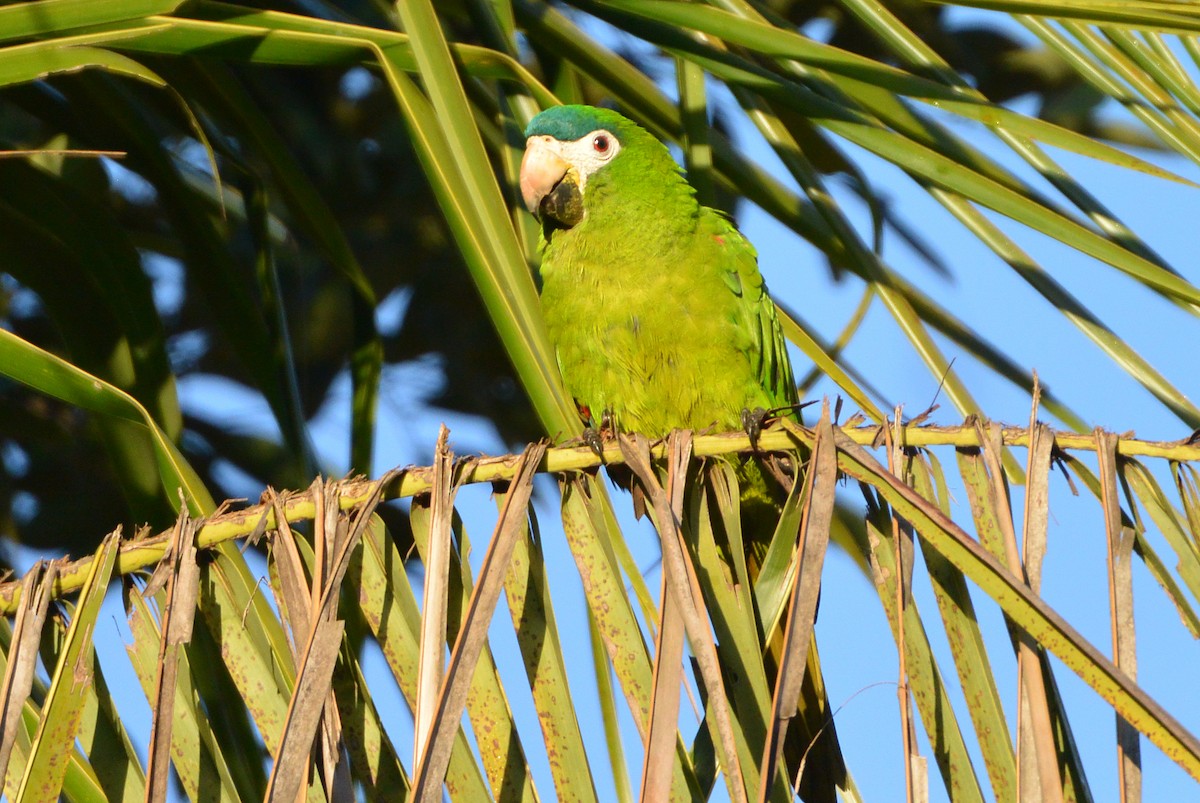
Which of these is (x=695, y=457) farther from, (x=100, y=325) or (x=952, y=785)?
(x=100, y=325)

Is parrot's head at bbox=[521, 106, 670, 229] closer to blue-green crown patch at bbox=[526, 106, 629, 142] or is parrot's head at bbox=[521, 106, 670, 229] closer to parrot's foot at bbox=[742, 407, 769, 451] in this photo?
blue-green crown patch at bbox=[526, 106, 629, 142]

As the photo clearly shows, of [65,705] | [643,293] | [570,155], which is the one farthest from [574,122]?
[65,705]

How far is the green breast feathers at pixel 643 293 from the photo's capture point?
7.88 feet

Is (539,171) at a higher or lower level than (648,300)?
higher

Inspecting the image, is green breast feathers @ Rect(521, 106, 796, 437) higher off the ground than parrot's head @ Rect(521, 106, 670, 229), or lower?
lower

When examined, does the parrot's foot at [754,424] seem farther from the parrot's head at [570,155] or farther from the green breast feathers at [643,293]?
the parrot's head at [570,155]

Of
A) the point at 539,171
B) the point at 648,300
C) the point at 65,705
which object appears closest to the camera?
the point at 65,705

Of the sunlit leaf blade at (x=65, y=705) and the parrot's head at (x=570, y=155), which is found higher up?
the parrot's head at (x=570, y=155)

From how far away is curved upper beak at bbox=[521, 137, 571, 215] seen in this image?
2.48m

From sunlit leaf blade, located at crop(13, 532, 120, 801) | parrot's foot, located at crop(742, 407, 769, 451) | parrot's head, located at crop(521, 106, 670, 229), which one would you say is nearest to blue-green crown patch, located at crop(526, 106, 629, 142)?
parrot's head, located at crop(521, 106, 670, 229)

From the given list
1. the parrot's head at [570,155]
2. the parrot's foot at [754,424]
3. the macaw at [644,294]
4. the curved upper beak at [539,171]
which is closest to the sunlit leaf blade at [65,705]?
the parrot's foot at [754,424]

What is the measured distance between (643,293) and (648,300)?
19mm

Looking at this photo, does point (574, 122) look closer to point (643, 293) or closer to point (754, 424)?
point (643, 293)

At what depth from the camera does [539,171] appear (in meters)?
2.51
